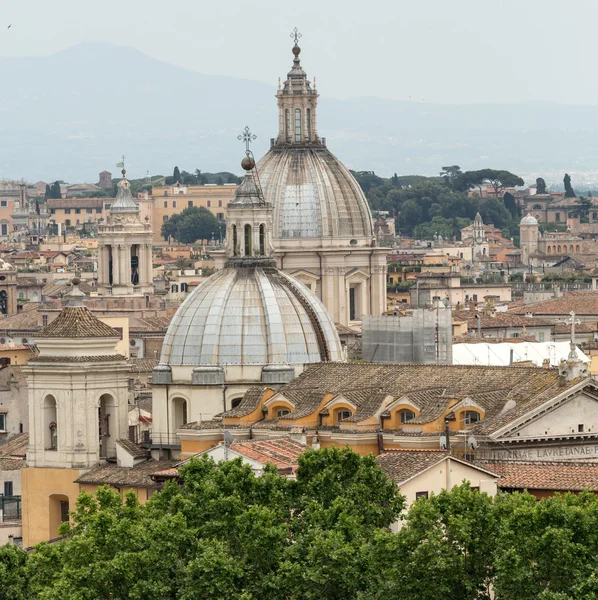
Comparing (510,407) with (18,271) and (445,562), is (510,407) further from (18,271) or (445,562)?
(18,271)

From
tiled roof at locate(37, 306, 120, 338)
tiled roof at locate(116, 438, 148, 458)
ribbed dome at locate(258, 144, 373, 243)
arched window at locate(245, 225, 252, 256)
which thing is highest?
ribbed dome at locate(258, 144, 373, 243)

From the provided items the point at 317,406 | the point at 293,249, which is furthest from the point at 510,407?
the point at 293,249

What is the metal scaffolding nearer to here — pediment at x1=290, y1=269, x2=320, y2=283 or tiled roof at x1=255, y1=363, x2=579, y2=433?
tiled roof at x1=255, y1=363, x2=579, y2=433

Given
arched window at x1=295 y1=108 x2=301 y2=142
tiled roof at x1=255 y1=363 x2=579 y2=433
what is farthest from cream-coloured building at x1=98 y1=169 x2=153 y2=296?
tiled roof at x1=255 y1=363 x2=579 y2=433

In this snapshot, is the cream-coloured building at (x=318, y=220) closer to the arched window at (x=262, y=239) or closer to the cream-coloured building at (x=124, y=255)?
the arched window at (x=262, y=239)

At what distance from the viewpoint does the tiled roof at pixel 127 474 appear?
6122 cm

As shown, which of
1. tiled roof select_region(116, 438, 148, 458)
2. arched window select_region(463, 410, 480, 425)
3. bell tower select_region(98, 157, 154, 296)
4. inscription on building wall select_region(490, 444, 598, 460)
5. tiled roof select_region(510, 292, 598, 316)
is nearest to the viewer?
inscription on building wall select_region(490, 444, 598, 460)

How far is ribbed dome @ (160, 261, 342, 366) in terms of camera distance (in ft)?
210

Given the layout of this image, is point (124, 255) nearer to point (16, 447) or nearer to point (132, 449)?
point (16, 447)

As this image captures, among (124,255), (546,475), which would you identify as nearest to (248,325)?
(546,475)

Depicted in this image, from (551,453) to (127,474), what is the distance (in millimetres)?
9044

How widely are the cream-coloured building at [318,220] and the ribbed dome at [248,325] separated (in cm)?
2449

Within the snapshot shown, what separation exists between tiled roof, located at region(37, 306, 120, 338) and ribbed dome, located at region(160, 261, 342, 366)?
1403 millimetres

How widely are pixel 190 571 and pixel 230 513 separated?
297cm
